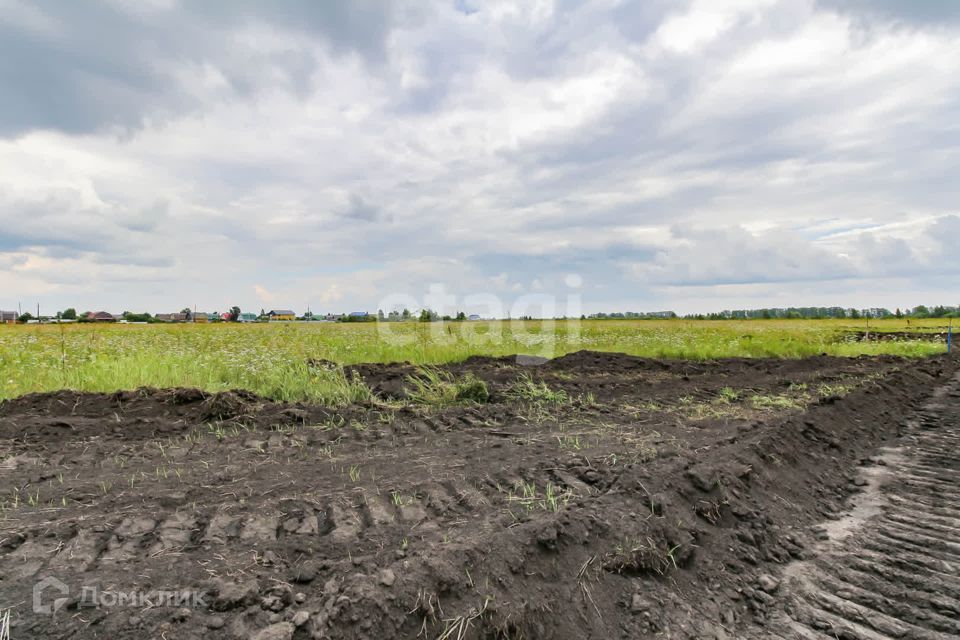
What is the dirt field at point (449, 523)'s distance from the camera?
2.41 metres

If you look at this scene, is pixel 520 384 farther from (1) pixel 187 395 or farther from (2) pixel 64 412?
(2) pixel 64 412

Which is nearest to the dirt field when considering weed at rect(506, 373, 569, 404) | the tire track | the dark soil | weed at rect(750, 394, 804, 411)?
the tire track

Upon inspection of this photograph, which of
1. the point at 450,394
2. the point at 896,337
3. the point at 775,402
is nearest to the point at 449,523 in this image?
the point at 450,394

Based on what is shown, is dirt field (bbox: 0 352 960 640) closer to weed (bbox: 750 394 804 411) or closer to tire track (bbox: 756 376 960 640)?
tire track (bbox: 756 376 960 640)

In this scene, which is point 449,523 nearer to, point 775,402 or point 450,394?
point 450,394

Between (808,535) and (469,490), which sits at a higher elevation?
(469,490)

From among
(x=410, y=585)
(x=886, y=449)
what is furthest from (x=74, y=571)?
(x=886, y=449)

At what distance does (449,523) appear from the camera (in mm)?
3299

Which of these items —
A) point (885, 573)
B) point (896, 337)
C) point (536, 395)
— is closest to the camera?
point (885, 573)

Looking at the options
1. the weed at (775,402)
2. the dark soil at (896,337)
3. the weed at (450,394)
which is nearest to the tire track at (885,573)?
the weed at (775,402)

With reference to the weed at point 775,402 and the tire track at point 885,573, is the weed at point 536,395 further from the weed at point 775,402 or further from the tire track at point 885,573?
the tire track at point 885,573

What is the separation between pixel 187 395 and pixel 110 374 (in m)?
2.65

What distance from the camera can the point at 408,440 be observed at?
5555 mm

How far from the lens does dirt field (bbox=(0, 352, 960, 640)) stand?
2410 millimetres
